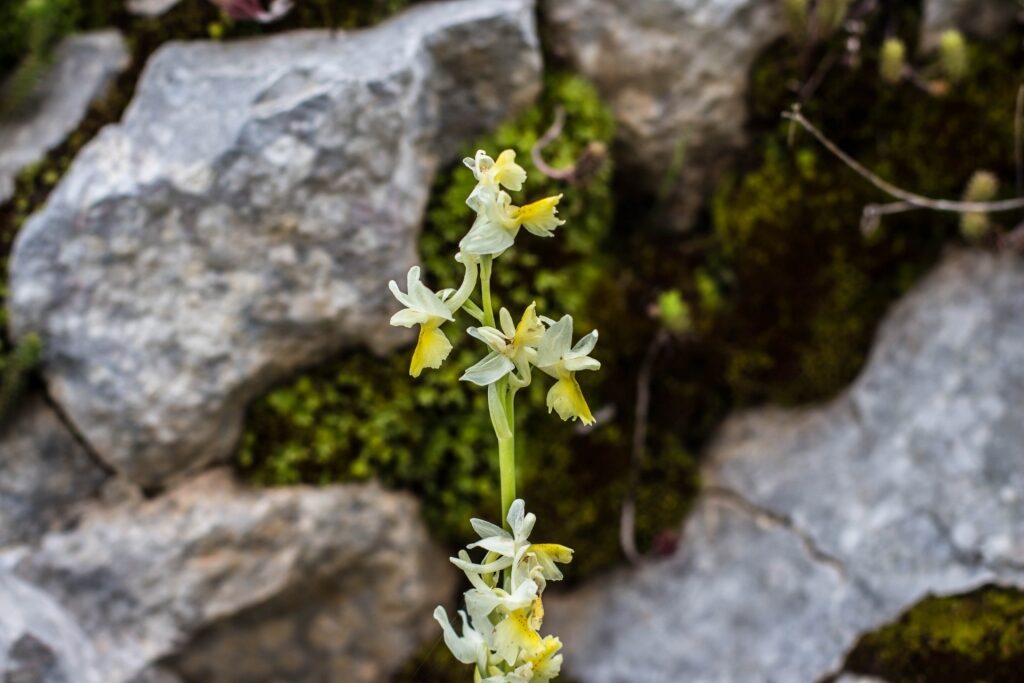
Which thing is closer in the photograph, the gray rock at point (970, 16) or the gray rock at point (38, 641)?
the gray rock at point (38, 641)

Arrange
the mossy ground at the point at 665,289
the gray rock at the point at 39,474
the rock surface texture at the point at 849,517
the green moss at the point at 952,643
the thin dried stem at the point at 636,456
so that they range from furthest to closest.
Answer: the thin dried stem at the point at 636,456 → the mossy ground at the point at 665,289 → the gray rock at the point at 39,474 → the rock surface texture at the point at 849,517 → the green moss at the point at 952,643

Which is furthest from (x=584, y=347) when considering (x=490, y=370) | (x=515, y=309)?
(x=515, y=309)

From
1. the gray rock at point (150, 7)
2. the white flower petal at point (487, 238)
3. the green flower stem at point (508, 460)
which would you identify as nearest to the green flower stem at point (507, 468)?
the green flower stem at point (508, 460)

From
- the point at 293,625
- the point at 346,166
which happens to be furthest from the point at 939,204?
the point at 293,625

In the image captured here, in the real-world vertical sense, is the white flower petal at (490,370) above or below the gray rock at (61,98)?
above

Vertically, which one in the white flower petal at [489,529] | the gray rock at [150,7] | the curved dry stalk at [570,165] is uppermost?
the gray rock at [150,7]

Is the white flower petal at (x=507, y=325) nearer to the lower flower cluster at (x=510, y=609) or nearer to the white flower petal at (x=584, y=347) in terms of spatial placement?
the white flower petal at (x=584, y=347)

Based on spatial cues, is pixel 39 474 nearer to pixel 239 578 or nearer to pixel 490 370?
pixel 239 578

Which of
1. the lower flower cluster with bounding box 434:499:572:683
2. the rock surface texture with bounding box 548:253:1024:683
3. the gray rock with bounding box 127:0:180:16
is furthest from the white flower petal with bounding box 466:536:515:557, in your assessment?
the gray rock with bounding box 127:0:180:16

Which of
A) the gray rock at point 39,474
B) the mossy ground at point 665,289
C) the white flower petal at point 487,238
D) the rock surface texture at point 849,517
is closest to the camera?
the white flower petal at point 487,238
